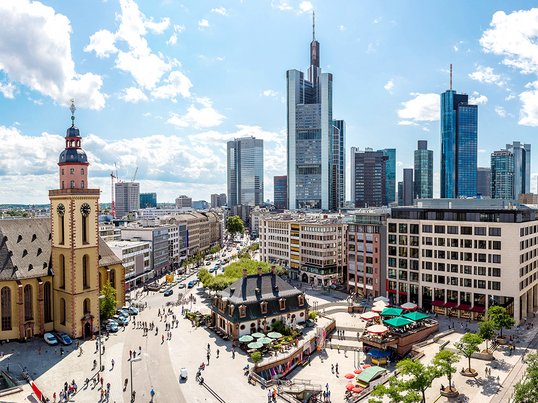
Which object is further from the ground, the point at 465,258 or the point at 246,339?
the point at 465,258

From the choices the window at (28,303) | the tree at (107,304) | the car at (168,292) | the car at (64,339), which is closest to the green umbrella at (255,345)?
the car at (64,339)

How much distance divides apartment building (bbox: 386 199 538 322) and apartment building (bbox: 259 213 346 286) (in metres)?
26.2

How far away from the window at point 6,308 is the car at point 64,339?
25.3 feet

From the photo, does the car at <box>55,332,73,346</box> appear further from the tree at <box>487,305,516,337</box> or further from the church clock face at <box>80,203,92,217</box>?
the tree at <box>487,305,516,337</box>

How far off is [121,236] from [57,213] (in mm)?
72451

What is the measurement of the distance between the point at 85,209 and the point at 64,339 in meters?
21.6

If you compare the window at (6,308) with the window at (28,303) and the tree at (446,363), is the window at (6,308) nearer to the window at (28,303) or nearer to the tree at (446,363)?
the window at (28,303)

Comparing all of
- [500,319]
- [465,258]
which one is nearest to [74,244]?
[500,319]

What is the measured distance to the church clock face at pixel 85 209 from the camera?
71500 mm

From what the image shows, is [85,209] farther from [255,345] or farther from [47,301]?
[255,345]

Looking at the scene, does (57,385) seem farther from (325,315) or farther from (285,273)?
(285,273)

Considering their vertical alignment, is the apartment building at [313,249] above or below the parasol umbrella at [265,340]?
above

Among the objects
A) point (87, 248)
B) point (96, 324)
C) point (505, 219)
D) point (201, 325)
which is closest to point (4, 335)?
point (96, 324)

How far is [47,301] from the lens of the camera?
A: 72.1 meters
